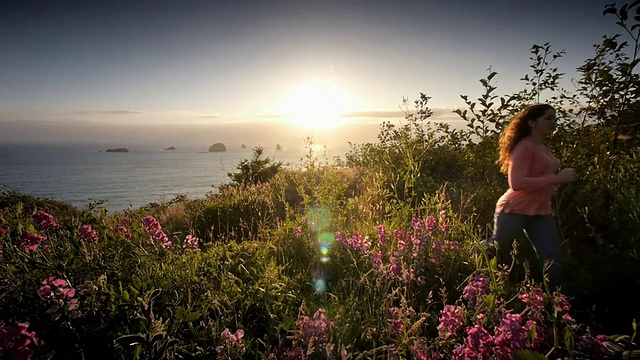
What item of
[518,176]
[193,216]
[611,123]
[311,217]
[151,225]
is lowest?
[193,216]

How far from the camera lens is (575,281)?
345 cm

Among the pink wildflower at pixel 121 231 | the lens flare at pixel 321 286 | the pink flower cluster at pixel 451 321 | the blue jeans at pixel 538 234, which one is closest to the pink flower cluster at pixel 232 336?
the pink flower cluster at pixel 451 321

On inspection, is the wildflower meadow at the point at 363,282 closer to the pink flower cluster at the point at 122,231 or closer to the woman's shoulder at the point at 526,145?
the pink flower cluster at the point at 122,231

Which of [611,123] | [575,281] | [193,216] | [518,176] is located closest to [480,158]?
[611,123]

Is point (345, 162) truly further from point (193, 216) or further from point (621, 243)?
point (621, 243)

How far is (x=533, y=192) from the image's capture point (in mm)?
4039

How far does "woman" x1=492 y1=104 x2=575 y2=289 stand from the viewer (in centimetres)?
395

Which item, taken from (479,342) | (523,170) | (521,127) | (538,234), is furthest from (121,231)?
(521,127)

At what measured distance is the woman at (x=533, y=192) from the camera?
3951mm

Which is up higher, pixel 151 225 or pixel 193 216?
pixel 151 225

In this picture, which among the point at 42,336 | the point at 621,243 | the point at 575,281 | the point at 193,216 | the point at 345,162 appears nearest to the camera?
the point at 42,336

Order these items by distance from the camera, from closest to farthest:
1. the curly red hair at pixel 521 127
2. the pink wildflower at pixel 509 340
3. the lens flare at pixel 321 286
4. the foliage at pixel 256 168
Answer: the pink wildflower at pixel 509 340
the lens flare at pixel 321 286
the curly red hair at pixel 521 127
the foliage at pixel 256 168

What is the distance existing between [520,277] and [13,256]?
507 centimetres

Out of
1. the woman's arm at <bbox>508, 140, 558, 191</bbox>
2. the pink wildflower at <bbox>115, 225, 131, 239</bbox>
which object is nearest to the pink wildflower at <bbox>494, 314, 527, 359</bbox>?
the woman's arm at <bbox>508, 140, 558, 191</bbox>
